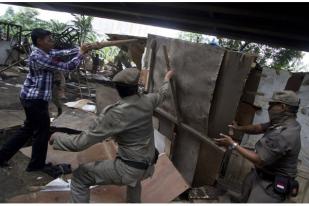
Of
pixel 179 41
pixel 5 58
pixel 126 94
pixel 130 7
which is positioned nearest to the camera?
pixel 126 94

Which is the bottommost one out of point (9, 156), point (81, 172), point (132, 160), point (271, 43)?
point (9, 156)

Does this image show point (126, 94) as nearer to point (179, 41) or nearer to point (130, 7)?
point (179, 41)

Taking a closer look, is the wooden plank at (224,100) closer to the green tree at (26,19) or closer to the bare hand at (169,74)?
the bare hand at (169,74)

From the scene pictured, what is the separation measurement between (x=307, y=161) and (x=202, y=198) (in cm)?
143

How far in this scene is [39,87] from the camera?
448 cm

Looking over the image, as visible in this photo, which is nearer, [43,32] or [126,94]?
[126,94]

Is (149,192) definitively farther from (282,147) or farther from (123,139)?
(282,147)

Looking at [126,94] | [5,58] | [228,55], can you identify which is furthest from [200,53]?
[5,58]

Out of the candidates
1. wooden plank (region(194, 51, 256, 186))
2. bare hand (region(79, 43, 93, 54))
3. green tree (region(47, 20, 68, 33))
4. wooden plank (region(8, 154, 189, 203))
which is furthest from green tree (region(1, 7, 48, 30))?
wooden plank (region(194, 51, 256, 186))

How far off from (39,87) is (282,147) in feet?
10.0

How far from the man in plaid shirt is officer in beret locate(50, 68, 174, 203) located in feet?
4.18

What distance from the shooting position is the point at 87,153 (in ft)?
17.2

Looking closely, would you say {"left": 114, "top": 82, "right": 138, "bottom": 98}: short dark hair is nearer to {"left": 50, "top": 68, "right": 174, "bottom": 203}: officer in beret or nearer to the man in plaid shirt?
{"left": 50, "top": 68, "right": 174, "bottom": 203}: officer in beret

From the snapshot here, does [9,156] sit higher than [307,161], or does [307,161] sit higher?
[307,161]
